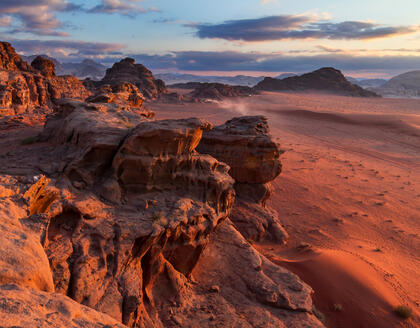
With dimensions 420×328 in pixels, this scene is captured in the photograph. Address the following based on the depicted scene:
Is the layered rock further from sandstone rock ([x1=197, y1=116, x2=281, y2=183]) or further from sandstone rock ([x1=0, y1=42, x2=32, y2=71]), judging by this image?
sandstone rock ([x1=0, y1=42, x2=32, y2=71])

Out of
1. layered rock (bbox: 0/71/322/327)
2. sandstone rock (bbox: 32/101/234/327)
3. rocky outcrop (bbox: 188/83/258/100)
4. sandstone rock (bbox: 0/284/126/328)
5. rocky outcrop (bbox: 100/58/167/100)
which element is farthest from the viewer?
rocky outcrop (bbox: 188/83/258/100)

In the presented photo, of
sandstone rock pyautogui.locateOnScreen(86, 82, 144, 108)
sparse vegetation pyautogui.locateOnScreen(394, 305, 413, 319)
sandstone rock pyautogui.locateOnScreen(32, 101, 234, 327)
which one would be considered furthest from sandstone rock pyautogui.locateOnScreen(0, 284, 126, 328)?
sandstone rock pyautogui.locateOnScreen(86, 82, 144, 108)

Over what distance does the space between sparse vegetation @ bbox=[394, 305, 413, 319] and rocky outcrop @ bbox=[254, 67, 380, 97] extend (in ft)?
331

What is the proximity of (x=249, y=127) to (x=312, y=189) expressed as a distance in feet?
A: 19.4

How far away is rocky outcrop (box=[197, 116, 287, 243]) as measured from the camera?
10.5 meters

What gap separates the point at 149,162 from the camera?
5.95m

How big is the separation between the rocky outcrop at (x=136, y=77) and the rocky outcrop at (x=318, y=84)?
1913 inches

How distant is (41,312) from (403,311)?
25.0 ft

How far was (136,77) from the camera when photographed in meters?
66.6

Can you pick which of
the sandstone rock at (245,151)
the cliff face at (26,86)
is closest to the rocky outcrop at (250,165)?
the sandstone rock at (245,151)

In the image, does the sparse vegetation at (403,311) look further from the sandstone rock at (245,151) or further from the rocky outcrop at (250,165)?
the sandstone rock at (245,151)

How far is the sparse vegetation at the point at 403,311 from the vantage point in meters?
6.75

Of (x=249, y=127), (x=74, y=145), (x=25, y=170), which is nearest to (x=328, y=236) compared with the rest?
(x=249, y=127)

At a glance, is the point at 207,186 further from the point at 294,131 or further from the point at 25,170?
the point at 294,131
